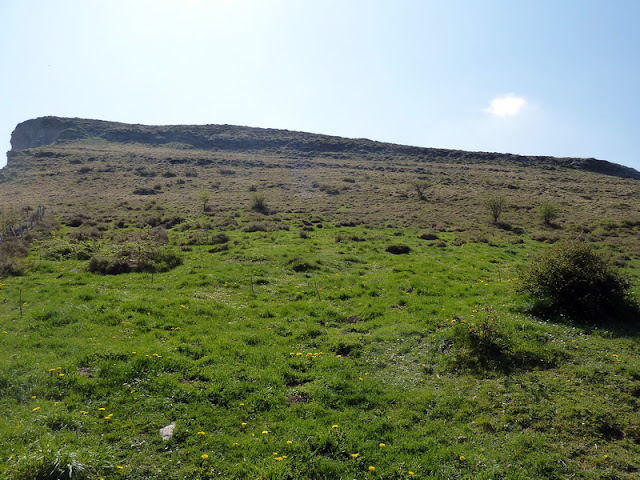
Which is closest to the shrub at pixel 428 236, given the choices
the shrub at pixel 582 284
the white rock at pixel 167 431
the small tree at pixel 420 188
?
the shrub at pixel 582 284

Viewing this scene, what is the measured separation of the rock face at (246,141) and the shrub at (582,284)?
78.0m

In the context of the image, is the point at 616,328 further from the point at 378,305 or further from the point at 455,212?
the point at 455,212

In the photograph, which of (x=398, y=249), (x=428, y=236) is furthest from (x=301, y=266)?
(x=428, y=236)

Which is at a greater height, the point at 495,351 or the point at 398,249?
the point at 495,351

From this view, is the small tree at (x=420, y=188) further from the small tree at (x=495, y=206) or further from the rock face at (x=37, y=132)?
the rock face at (x=37, y=132)

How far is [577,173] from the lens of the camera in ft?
240

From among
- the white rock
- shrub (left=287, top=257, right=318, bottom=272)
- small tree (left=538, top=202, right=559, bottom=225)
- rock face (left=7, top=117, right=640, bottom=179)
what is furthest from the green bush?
rock face (left=7, top=117, right=640, bottom=179)

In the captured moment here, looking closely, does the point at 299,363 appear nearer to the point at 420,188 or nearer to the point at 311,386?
the point at 311,386

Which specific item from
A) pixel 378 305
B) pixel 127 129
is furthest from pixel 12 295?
pixel 127 129

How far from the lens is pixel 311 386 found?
8328 millimetres

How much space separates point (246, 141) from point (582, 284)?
3705 inches

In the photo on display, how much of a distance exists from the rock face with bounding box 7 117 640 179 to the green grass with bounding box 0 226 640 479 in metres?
79.5

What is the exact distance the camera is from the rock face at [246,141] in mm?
84375

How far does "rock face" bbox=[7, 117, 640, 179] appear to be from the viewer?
8438cm
